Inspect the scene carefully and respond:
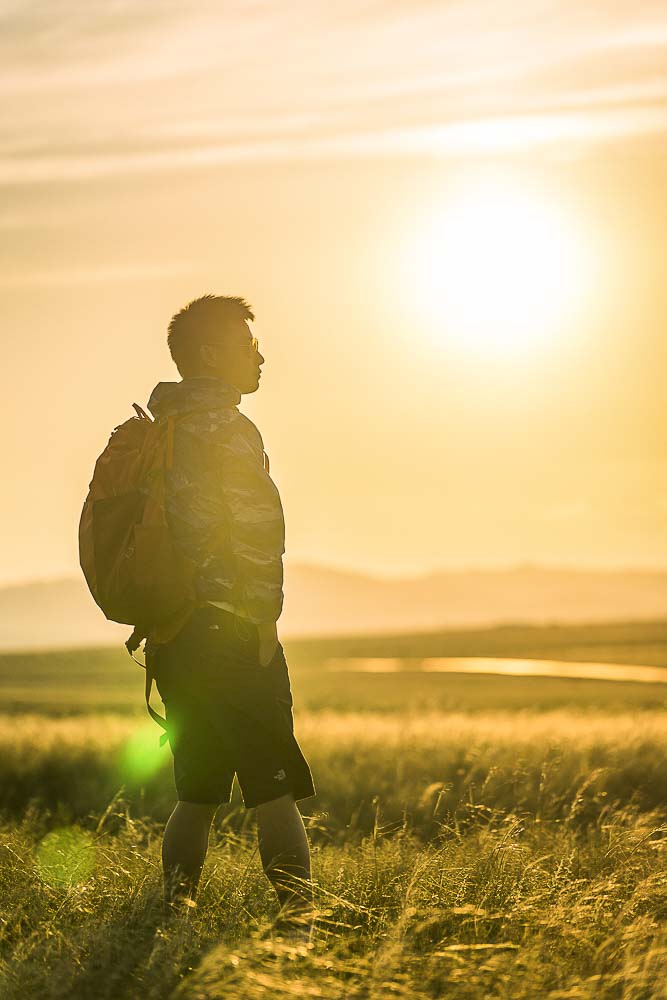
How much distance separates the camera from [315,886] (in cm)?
556

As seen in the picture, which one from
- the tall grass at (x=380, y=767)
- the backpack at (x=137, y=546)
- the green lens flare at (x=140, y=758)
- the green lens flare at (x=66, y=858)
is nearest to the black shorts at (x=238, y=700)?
the backpack at (x=137, y=546)

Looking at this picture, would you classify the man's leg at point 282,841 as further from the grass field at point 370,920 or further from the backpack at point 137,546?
the backpack at point 137,546

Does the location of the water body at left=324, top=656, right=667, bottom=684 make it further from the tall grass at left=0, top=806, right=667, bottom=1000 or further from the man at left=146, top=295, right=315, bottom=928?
the man at left=146, top=295, right=315, bottom=928

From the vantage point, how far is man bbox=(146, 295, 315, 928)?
546cm

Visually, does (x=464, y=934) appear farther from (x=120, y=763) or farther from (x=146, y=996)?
(x=120, y=763)

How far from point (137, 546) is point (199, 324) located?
107cm

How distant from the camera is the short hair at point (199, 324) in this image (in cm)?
592

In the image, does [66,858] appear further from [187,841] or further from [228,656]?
[228,656]

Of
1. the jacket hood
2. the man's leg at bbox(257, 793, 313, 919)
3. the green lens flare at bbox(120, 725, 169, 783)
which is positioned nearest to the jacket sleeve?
the jacket hood

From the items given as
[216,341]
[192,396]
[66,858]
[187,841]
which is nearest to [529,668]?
[66,858]

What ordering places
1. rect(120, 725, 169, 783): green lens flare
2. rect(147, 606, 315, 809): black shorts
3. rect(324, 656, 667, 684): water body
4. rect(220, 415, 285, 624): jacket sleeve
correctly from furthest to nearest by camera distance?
rect(324, 656, 667, 684): water body → rect(120, 725, 169, 783): green lens flare → rect(147, 606, 315, 809): black shorts → rect(220, 415, 285, 624): jacket sleeve

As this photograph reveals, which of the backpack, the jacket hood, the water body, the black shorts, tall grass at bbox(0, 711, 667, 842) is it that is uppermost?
the jacket hood

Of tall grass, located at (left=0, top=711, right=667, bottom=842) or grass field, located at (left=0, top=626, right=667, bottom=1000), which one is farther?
tall grass, located at (left=0, top=711, right=667, bottom=842)

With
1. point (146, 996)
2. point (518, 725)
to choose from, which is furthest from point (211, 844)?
point (518, 725)
